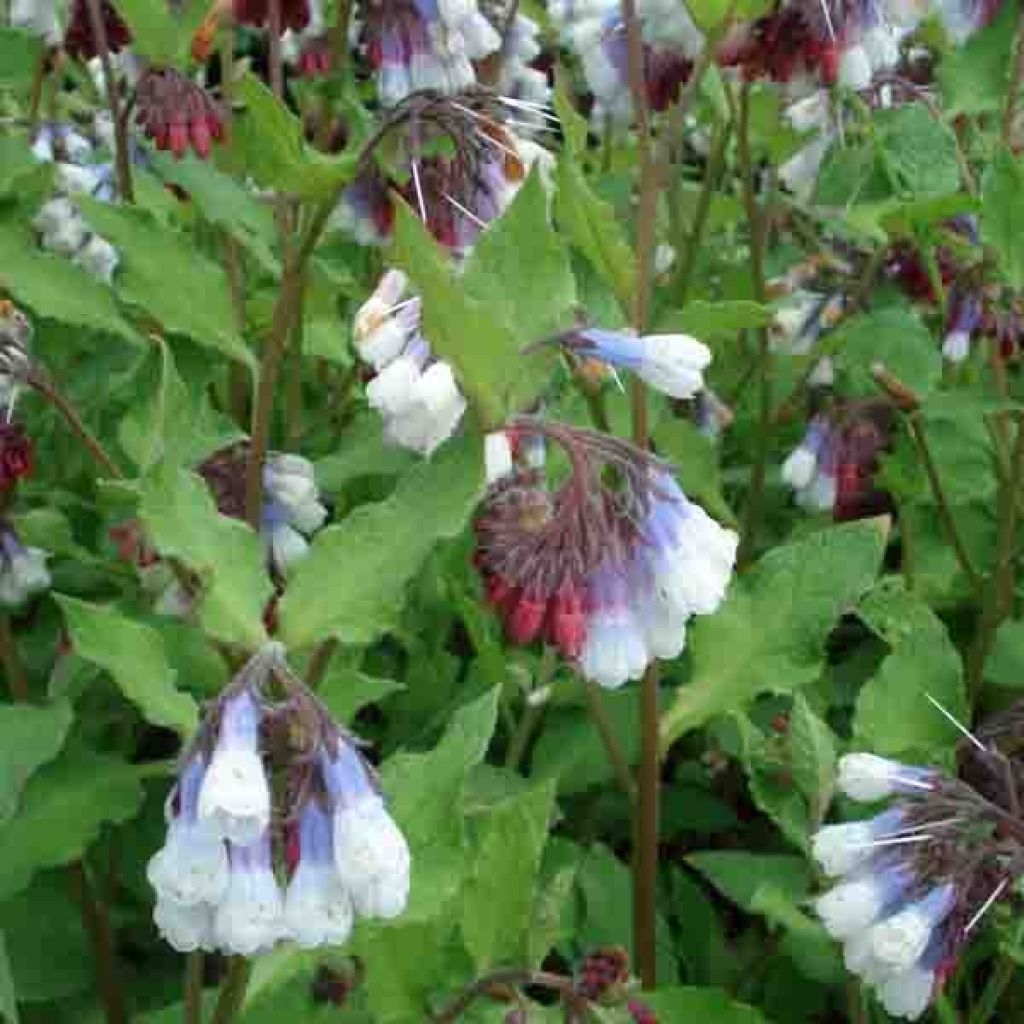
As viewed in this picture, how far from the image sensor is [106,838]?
91.7 inches

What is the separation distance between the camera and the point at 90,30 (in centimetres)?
261

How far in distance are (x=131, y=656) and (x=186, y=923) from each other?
0.82 feet

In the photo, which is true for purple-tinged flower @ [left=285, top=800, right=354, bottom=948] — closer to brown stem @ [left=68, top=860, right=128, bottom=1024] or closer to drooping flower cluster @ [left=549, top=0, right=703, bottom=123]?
brown stem @ [left=68, top=860, right=128, bottom=1024]

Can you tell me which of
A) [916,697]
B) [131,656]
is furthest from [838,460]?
[131,656]

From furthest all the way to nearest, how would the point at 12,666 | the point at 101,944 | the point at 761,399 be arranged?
the point at 761,399, the point at 12,666, the point at 101,944

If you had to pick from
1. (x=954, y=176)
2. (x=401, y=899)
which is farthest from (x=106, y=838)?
(x=954, y=176)

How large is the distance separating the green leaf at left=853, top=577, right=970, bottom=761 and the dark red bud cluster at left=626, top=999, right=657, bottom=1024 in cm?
49

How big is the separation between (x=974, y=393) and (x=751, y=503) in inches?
20.9

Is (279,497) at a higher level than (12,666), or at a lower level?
higher

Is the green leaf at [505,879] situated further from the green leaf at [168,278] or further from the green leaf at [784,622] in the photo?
the green leaf at [168,278]

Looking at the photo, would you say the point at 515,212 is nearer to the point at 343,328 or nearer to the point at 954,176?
the point at 954,176

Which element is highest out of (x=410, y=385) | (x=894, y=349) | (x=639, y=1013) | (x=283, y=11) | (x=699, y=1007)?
(x=283, y=11)

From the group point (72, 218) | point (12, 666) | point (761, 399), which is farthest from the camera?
point (72, 218)

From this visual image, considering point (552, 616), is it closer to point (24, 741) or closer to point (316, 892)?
point (316, 892)
